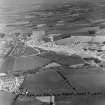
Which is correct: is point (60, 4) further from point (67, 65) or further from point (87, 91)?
point (87, 91)

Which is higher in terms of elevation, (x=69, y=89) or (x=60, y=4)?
(x=60, y=4)

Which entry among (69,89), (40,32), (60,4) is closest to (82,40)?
(40,32)

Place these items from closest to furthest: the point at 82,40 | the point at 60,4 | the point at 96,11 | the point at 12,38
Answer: the point at 82,40 → the point at 12,38 → the point at 96,11 → the point at 60,4

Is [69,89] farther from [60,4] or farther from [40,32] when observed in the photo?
[60,4]

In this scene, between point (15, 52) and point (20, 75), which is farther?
point (15, 52)

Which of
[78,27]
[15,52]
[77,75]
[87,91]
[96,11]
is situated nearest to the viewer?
[87,91]

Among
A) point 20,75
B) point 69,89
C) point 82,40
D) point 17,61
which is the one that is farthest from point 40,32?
point 69,89
